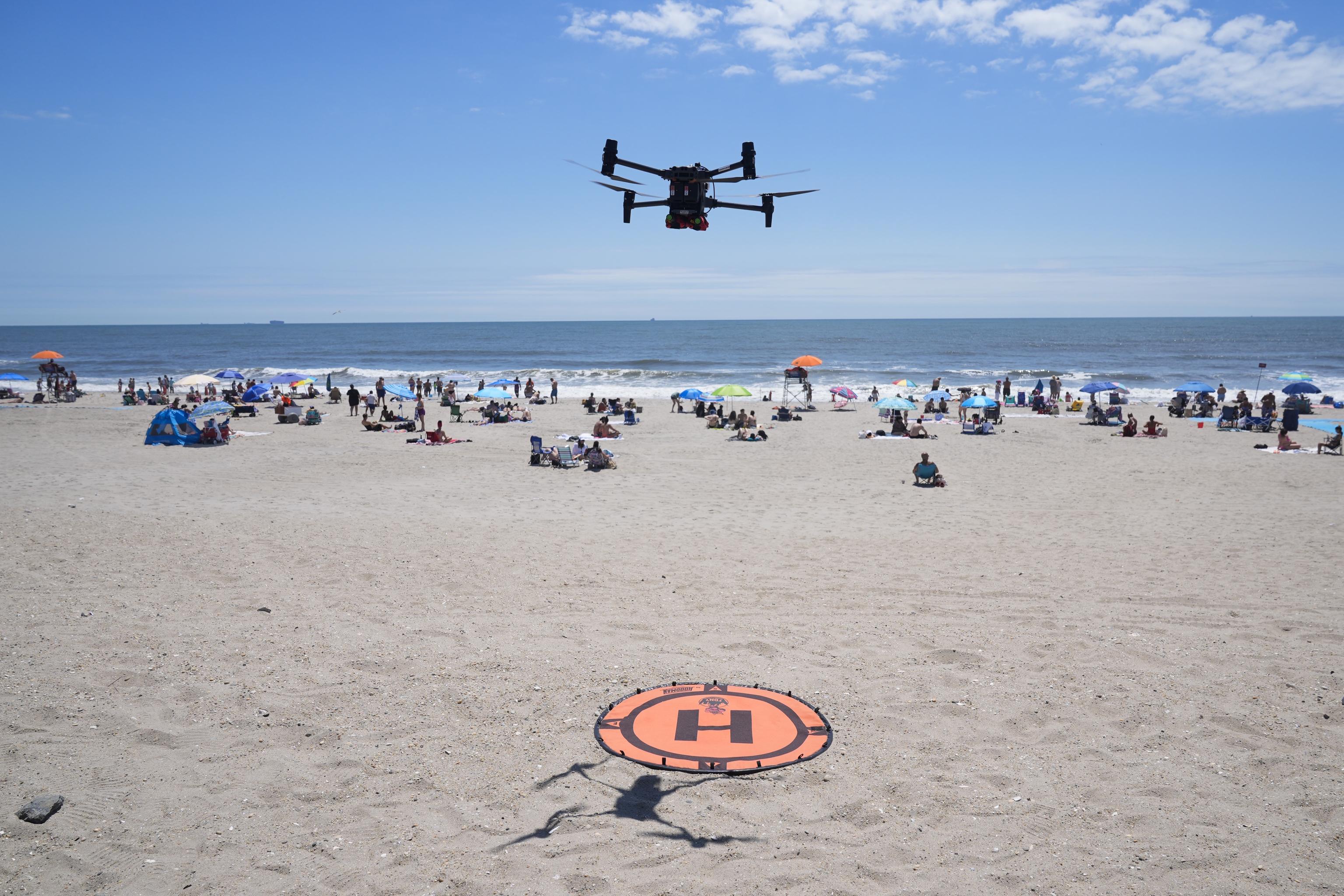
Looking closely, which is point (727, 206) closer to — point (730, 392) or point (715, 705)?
Result: point (715, 705)

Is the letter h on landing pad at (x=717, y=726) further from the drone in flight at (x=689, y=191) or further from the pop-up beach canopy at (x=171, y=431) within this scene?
the pop-up beach canopy at (x=171, y=431)

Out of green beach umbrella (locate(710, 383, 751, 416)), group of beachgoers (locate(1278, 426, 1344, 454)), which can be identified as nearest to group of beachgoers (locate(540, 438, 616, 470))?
green beach umbrella (locate(710, 383, 751, 416))

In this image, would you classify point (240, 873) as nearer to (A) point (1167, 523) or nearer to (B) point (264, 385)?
(A) point (1167, 523)

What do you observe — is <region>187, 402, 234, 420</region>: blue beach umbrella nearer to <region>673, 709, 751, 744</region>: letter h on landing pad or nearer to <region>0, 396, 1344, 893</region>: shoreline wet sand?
<region>0, 396, 1344, 893</region>: shoreline wet sand

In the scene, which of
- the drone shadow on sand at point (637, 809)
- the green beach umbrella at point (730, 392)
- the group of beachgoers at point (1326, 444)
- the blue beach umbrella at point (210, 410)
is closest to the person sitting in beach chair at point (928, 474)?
the green beach umbrella at point (730, 392)

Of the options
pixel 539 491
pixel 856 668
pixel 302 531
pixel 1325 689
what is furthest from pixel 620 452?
pixel 1325 689

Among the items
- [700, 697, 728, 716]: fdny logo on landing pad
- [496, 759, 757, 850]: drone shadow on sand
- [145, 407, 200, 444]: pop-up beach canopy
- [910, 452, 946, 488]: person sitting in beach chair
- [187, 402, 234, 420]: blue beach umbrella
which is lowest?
[496, 759, 757, 850]: drone shadow on sand
